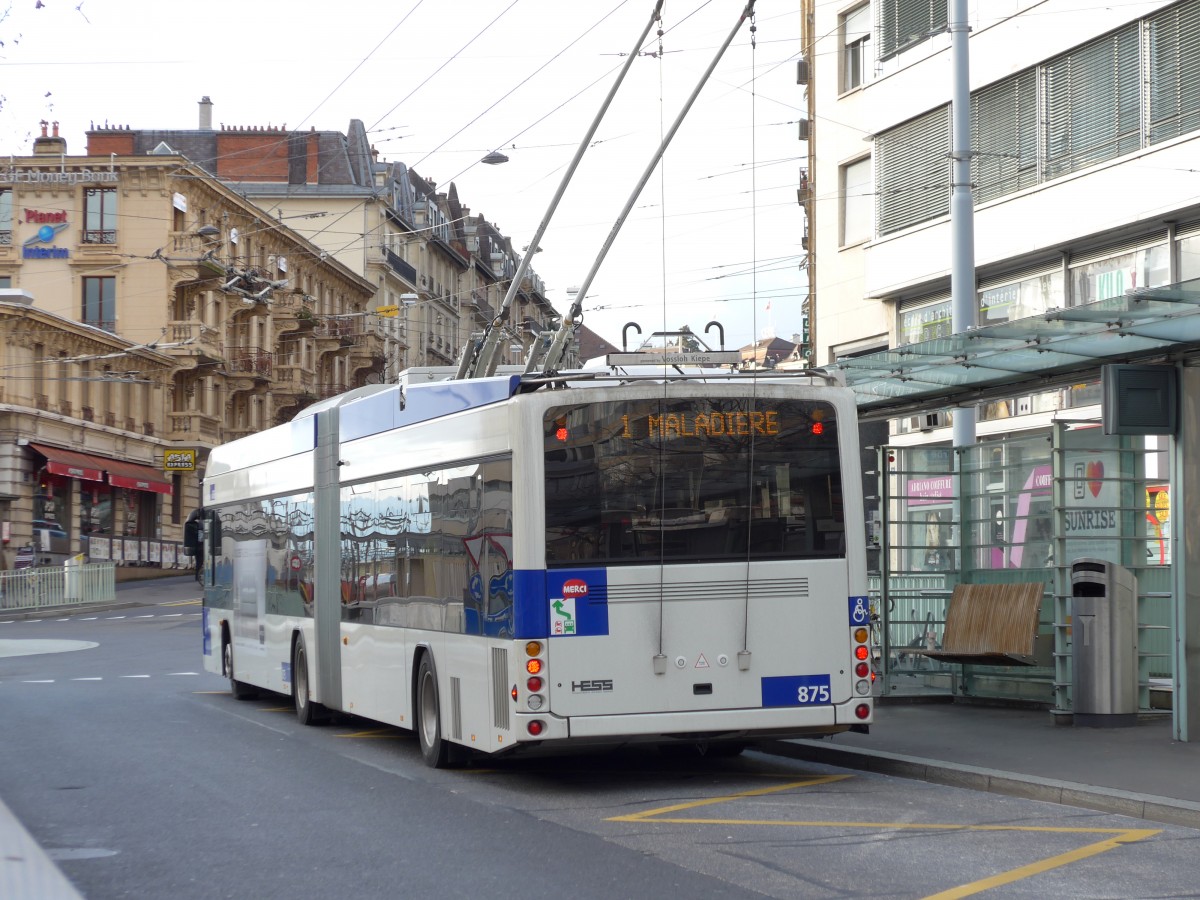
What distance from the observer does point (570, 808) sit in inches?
441

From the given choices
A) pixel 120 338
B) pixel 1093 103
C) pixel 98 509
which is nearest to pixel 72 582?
pixel 98 509

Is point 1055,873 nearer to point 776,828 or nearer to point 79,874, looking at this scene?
point 776,828

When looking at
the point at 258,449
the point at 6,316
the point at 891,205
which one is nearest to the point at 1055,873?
the point at 258,449

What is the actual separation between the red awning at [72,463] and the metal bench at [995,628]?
40768 millimetres

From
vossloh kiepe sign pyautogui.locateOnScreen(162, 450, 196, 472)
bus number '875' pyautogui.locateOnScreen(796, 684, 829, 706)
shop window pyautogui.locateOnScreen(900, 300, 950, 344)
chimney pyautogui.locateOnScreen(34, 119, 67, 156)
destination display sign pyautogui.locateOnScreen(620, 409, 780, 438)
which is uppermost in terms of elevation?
chimney pyautogui.locateOnScreen(34, 119, 67, 156)

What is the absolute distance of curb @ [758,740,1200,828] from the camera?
33.0 ft

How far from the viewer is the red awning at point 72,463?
52.1 m

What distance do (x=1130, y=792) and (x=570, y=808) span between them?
348 cm

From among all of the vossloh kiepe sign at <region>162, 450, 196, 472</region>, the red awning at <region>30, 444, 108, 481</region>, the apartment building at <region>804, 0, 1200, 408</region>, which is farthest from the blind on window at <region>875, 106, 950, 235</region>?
the vossloh kiepe sign at <region>162, 450, 196, 472</region>

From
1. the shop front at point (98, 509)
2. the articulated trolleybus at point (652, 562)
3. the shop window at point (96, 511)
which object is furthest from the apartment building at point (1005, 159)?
the shop window at point (96, 511)

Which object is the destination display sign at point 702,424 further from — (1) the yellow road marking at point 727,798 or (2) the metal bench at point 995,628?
(2) the metal bench at point 995,628

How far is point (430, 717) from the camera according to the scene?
13594 mm

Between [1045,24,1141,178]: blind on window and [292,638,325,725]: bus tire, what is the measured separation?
12646 millimetres

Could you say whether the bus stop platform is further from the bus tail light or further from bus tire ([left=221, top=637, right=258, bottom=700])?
bus tire ([left=221, top=637, right=258, bottom=700])
